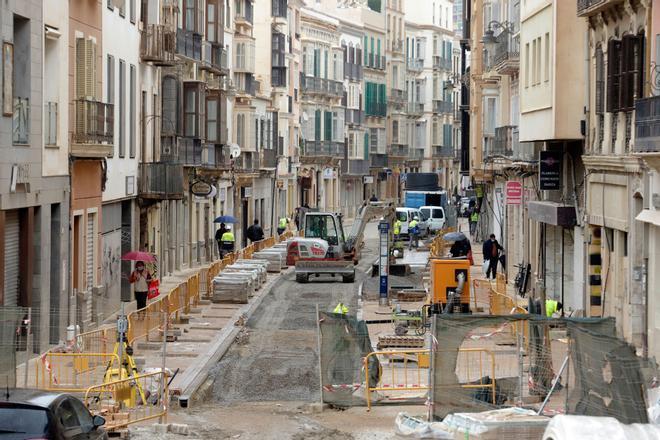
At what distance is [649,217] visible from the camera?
2616 centimetres

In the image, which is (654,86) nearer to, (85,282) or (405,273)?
(85,282)

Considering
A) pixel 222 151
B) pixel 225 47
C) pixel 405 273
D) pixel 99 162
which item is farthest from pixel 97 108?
pixel 225 47

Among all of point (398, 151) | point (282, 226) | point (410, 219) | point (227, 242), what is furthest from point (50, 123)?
point (398, 151)

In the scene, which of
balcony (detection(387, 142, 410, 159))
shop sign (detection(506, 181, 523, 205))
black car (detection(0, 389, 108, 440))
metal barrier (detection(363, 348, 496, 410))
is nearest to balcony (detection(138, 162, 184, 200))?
shop sign (detection(506, 181, 523, 205))

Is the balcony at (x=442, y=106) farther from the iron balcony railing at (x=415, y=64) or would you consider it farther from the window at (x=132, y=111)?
the window at (x=132, y=111)

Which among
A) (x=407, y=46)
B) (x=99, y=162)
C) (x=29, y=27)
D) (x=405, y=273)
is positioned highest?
(x=407, y=46)

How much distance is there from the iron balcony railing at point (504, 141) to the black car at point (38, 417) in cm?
3138

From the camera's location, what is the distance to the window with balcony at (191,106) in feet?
164

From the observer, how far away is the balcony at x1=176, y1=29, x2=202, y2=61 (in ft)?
164

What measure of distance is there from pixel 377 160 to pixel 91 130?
7965cm

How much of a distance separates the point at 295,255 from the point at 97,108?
22847 millimetres

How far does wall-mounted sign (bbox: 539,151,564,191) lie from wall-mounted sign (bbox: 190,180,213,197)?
62.8 feet

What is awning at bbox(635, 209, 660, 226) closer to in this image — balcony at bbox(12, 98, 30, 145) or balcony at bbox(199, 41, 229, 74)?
balcony at bbox(12, 98, 30, 145)

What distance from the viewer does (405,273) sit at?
51.0 metres
